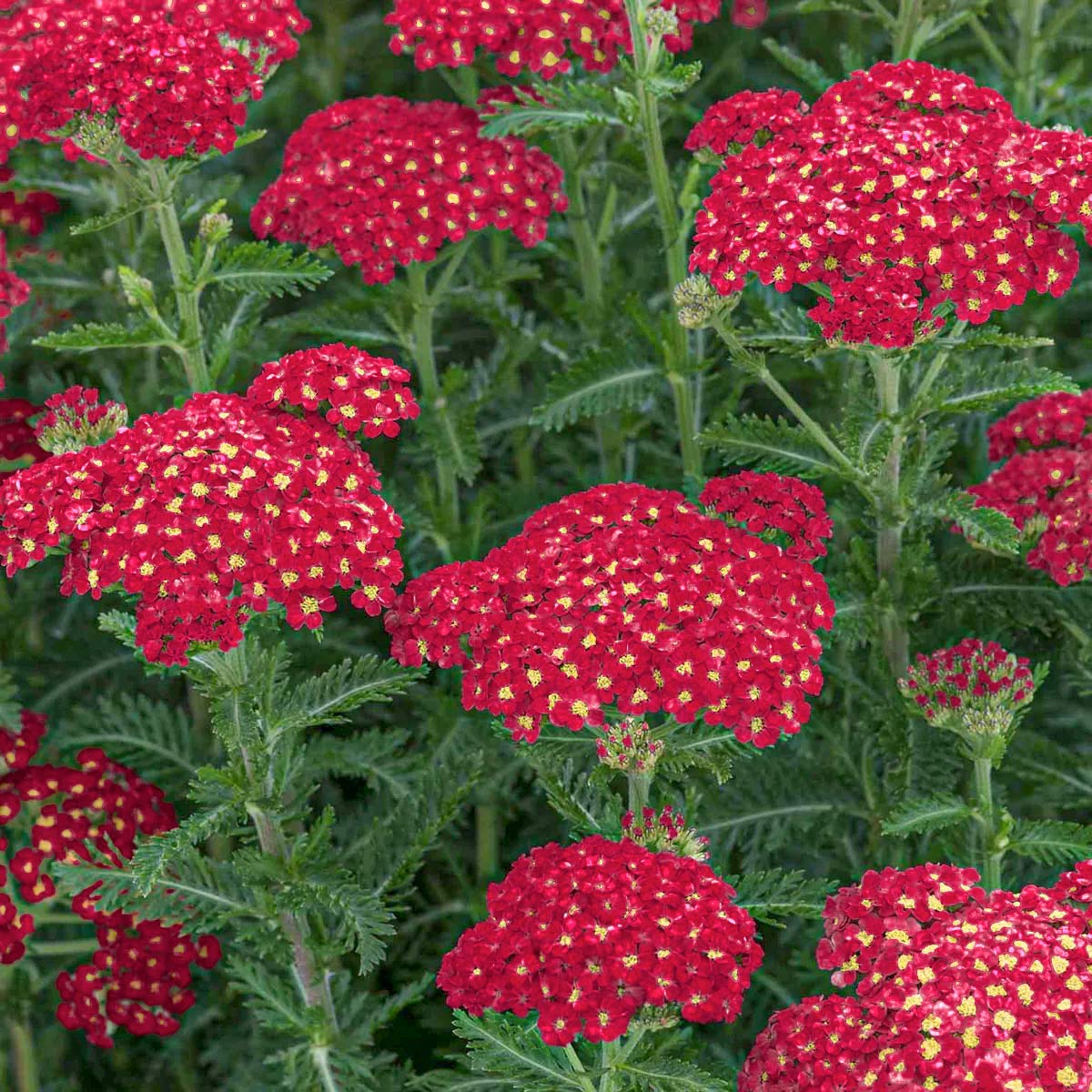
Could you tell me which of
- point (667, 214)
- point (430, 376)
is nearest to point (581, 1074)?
point (430, 376)

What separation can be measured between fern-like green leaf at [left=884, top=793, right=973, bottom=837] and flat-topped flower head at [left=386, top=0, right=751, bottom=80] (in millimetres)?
1580

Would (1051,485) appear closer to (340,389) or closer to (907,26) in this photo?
(907,26)

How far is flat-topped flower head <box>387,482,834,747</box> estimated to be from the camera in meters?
2.58

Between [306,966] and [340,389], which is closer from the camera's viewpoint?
[340,389]

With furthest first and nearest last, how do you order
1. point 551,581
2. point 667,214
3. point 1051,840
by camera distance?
point 667,214, point 1051,840, point 551,581

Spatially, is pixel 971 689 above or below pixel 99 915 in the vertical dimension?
above

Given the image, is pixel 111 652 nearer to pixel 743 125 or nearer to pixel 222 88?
pixel 222 88

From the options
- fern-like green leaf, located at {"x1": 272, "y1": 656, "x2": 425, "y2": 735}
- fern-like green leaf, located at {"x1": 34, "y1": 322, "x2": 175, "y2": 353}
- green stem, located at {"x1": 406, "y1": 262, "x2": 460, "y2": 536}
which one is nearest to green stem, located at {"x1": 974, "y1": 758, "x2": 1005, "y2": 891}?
fern-like green leaf, located at {"x1": 272, "y1": 656, "x2": 425, "y2": 735}

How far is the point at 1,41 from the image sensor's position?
10.7ft

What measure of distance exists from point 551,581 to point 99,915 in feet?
3.97

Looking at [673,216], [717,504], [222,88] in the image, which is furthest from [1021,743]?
[222,88]

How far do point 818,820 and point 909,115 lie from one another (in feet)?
4.55

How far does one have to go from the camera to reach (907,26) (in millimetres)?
3496

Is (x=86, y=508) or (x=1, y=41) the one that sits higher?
(x=1, y=41)
